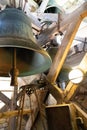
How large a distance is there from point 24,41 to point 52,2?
2.30m

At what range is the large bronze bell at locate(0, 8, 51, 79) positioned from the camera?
1628 millimetres

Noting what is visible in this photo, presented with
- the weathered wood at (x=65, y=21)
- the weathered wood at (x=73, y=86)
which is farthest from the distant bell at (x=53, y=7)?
the weathered wood at (x=73, y=86)

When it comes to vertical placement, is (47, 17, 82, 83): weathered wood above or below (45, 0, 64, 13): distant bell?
below

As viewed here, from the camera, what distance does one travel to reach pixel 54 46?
2.88m

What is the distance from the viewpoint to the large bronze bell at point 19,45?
1.63 m

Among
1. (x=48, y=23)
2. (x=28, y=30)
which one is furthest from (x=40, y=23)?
(x=28, y=30)

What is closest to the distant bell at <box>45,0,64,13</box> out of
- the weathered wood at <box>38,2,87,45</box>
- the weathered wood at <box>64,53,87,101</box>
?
the weathered wood at <box>38,2,87,45</box>

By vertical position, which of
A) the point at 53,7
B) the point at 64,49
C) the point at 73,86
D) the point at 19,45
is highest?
the point at 53,7

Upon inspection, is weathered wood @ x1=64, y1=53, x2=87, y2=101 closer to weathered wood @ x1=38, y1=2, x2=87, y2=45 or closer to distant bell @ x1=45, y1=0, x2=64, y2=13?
weathered wood @ x1=38, y1=2, x2=87, y2=45

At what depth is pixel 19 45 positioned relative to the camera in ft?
5.20

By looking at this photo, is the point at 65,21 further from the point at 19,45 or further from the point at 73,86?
the point at 19,45

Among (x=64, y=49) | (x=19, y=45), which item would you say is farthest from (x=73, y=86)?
(x=19, y=45)

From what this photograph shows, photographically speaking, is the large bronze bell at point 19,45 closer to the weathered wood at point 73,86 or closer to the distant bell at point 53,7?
the weathered wood at point 73,86

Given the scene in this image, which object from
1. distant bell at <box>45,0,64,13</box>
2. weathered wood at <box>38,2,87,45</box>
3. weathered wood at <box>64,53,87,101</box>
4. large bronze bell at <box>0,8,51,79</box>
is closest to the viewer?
large bronze bell at <box>0,8,51,79</box>
